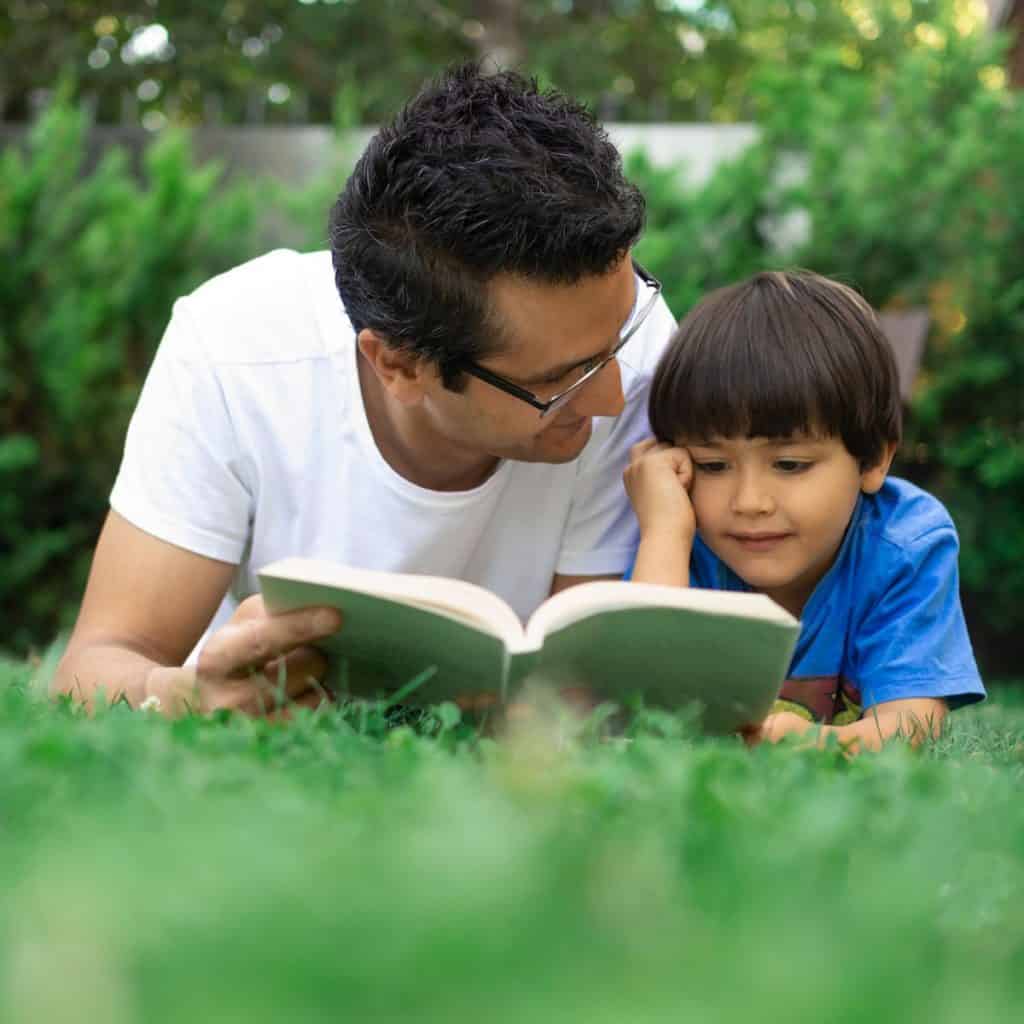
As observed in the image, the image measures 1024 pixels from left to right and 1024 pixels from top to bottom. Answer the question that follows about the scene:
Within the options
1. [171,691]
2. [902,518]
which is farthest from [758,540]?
[171,691]

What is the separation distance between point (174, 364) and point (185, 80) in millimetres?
19306

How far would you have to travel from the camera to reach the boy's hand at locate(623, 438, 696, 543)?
303 cm

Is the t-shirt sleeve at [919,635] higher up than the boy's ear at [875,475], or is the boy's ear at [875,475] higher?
the boy's ear at [875,475]

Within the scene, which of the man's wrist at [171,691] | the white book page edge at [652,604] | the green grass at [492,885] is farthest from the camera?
the man's wrist at [171,691]

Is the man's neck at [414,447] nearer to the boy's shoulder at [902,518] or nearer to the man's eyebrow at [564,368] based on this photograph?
the man's eyebrow at [564,368]

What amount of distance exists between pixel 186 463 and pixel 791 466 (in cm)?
131

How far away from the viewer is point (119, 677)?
104 inches

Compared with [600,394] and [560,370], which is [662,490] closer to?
[600,394]

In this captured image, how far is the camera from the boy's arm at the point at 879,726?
2332 mm

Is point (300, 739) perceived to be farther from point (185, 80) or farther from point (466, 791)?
point (185, 80)

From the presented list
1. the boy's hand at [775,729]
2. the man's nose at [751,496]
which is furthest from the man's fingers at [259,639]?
the man's nose at [751,496]

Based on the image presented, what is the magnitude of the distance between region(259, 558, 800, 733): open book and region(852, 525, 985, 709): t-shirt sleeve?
0.73m

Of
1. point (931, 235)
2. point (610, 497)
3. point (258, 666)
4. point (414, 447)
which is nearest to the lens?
point (258, 666)

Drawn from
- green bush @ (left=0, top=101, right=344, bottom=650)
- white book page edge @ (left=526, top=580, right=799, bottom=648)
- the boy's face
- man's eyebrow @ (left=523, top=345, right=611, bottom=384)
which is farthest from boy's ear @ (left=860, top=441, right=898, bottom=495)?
green bush @ (left=0, top=101, right=344, bottom=650)
